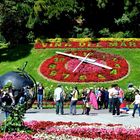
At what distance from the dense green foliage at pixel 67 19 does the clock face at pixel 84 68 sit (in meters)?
5.83

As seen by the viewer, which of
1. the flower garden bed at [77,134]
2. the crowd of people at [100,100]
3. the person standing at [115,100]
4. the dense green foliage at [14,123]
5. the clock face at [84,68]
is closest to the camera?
the flower garden bed at [77,134]

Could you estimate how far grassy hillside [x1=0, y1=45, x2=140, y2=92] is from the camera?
43.2 m

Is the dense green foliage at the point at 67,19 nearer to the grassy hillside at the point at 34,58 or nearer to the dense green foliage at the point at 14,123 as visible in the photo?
the grassy hillside at the point at 34,58

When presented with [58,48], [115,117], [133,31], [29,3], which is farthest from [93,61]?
[115,117]

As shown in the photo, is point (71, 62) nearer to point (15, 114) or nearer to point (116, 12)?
point (116, 12)

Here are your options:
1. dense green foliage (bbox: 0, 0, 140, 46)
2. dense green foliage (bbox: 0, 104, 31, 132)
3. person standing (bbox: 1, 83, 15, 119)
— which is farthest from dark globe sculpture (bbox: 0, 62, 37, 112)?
dense green foliage (bbox: 0, 0, 140, 46)

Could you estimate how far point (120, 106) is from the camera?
96.9 feet

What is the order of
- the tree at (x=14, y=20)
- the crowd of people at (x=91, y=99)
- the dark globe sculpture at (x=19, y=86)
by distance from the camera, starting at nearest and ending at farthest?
the dark globe sculpture at (x=19, y=86), the crowd of people at (x=91, y=99), the tree at (x=14, y=20)

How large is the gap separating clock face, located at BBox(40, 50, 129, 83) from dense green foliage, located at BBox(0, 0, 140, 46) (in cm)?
583

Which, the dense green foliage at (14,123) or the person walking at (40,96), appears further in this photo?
the person walking at (40,96)

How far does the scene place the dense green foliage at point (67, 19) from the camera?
50875mm

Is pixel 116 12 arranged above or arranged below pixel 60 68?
above

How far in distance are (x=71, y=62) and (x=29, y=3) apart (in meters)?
11.4

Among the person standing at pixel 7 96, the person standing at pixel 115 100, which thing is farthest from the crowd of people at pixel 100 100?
the person standing at pixel 7 96
